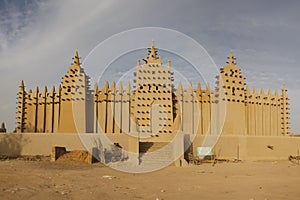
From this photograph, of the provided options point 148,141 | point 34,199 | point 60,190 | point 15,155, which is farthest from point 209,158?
point 34,199

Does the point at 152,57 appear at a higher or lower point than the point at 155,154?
higher

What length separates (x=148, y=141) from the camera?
72.8ft

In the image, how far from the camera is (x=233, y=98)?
26.7 metres

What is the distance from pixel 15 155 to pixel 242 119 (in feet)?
55.1

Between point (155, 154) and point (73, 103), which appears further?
point (73, 103)

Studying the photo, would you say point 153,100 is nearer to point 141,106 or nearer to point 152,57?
point 141,106

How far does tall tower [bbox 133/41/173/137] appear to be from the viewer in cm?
2623

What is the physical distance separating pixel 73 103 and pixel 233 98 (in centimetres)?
1243

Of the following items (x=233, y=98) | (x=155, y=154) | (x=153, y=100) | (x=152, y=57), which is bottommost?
(x=155, y=154)

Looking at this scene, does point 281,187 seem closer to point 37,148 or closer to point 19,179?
point 19,179

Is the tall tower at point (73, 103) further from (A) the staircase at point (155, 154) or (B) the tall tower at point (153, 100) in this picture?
(A) the staircase at point (155, 154)

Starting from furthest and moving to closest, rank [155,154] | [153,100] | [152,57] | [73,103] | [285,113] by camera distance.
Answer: [285,113], [152,57], [153,100], [73,103], [155,154]

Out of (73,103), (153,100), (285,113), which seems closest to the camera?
(73,103)

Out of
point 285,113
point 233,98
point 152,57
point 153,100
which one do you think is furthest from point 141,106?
point 285,113
